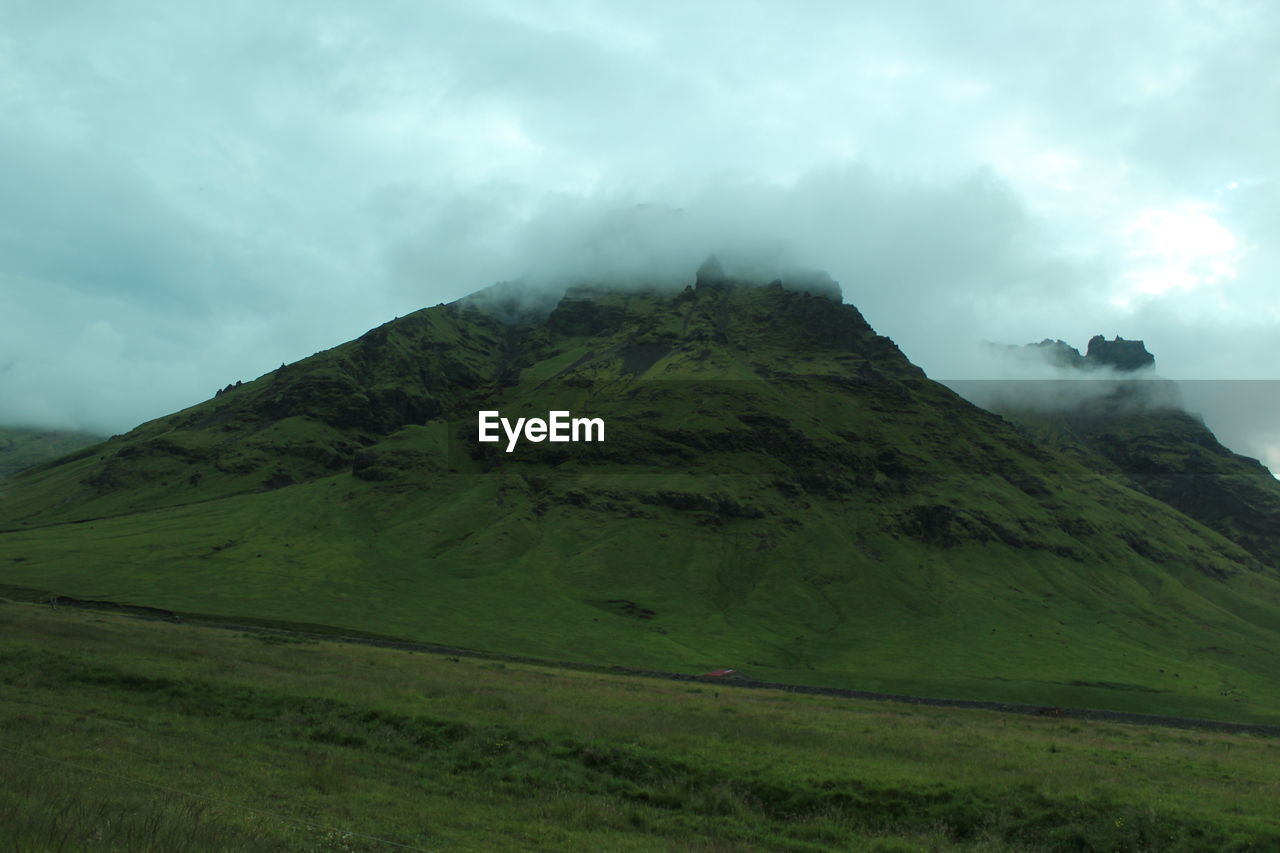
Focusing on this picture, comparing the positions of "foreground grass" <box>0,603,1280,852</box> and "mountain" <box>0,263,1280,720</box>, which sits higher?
"foreground grass" <box>0,603,1280,852</box>

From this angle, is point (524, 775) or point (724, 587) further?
point (724, 587)

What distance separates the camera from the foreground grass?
54.0ft

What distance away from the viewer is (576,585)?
153125 millimetres

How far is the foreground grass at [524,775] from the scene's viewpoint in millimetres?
A: 16469

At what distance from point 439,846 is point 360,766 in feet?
24.9

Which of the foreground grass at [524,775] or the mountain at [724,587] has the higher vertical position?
the foreground grass at [524,775]

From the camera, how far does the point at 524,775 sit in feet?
74.4

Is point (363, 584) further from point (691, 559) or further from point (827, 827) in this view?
point (827, 827)

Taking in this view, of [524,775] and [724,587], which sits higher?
[524,775]

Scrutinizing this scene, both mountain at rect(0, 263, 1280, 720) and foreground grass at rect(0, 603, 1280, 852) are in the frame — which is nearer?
foreground grass at rect(0, 603, 1280, 852)

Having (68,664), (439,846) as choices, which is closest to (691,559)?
(68,664)

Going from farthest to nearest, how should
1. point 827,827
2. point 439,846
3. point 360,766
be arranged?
point 360,766 → point 827,827 → point 439,846

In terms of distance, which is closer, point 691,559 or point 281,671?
point 281,671

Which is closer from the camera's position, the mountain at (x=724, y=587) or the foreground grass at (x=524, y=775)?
the foreground grass at (x=524, y=775)
